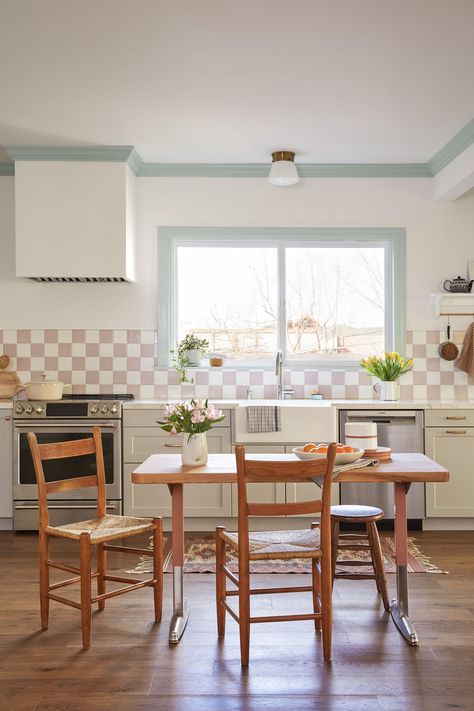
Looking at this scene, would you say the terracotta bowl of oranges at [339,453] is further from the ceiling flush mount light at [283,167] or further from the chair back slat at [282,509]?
the ceiling flush mount light at [283,167]

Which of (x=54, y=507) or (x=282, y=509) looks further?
(x=54, y=507)

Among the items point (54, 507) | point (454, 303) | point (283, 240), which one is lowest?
point (54, 507)

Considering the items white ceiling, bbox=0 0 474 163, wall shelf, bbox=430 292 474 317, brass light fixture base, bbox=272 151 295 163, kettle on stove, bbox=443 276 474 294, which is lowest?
wall shelf, bbox=430 292 474 317

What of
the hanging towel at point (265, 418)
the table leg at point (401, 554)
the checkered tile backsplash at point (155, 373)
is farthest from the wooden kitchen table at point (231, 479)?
the checkered tile backsplash at point (155, 373)

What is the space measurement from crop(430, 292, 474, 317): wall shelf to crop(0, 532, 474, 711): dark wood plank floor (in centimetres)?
228

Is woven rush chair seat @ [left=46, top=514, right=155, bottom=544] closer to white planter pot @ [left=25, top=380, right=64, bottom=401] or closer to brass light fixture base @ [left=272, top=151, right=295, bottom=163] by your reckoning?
white planter pot @ [left=25, top=380, right=64, bottom=401]

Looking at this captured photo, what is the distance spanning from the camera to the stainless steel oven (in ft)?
16.2

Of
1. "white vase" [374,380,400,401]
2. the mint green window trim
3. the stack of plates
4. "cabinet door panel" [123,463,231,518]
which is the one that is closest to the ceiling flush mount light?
the mint green window trim

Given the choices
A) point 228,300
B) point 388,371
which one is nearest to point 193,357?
point 228,300

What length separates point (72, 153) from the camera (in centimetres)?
507

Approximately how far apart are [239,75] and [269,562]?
2.78 meters

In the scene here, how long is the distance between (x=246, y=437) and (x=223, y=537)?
181 cm

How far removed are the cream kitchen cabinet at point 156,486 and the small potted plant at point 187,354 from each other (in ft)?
1.82

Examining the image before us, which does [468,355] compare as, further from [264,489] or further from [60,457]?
[60,457]
